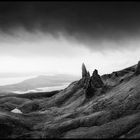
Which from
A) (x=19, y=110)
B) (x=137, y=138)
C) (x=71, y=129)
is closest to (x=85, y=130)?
(x=71, y=129)

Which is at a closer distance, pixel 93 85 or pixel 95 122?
pixel 95 122

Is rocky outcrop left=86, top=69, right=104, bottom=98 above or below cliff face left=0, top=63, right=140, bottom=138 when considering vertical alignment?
above

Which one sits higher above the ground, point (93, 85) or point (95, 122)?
point (93, 85)

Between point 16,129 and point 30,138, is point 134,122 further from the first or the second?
point 16,129

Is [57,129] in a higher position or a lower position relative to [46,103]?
lower

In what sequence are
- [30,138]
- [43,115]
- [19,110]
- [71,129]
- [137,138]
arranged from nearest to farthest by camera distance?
[137,138] → [30,138] → [71,129] → [43,115] → [19,110]

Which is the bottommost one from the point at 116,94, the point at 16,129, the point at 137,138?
the point at 137,138

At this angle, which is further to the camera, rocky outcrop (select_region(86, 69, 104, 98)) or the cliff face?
rocky outcrop (select_region(86, 69, 104, 98))

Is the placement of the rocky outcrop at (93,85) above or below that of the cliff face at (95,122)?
above

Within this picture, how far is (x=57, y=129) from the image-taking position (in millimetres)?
68625

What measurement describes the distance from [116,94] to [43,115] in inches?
1184

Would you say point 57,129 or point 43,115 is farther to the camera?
point 43,115

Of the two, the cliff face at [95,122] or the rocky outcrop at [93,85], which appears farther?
the rocky outcrop at [93,85]

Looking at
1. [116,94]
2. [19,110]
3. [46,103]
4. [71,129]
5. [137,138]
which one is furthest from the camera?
[46,103]
